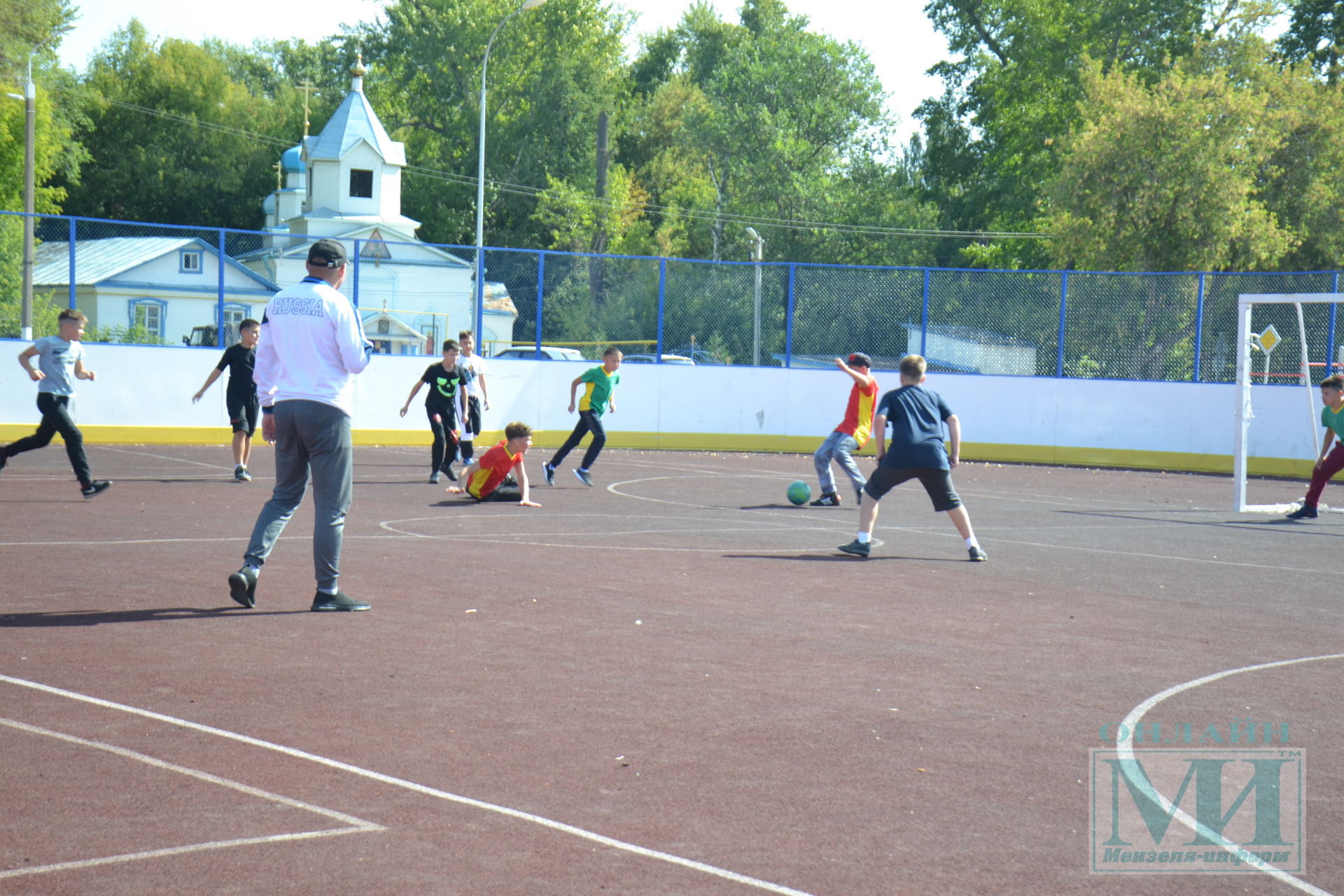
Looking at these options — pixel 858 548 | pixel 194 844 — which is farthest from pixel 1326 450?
pixel 194 844

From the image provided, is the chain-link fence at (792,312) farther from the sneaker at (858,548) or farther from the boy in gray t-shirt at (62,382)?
the sneaker at (858,548)

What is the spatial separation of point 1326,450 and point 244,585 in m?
13.7

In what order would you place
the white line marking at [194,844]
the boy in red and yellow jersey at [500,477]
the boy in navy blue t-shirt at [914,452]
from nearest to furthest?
the white line marking at [194,844], the boy in navy blue t-shirt at [914,452], the boy in red and yellow jersey at [500,477]

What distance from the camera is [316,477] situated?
7734 mm

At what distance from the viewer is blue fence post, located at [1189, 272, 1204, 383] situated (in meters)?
24.5

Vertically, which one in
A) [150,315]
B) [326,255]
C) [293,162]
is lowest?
[326,255]

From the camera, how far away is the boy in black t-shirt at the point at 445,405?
16.8 metres

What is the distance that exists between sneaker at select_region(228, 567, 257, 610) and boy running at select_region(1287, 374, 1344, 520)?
1207 centimetres

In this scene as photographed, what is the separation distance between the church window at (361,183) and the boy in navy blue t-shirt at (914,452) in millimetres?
51929

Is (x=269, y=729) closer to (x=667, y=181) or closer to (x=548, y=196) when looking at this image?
(x=548, y=196)

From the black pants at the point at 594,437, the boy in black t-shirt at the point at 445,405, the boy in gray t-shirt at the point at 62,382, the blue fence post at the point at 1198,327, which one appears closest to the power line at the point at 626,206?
the blue fence post at the point at 1198,327

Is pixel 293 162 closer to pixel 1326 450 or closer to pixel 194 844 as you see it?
pixel 1326 450

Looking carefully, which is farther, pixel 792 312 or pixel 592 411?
pixel 792 312

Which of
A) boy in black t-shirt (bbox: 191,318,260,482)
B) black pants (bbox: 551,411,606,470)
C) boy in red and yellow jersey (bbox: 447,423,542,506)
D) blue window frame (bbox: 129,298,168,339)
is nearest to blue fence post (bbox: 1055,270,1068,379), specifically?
black pants (bbox: 551,411,606,470)
